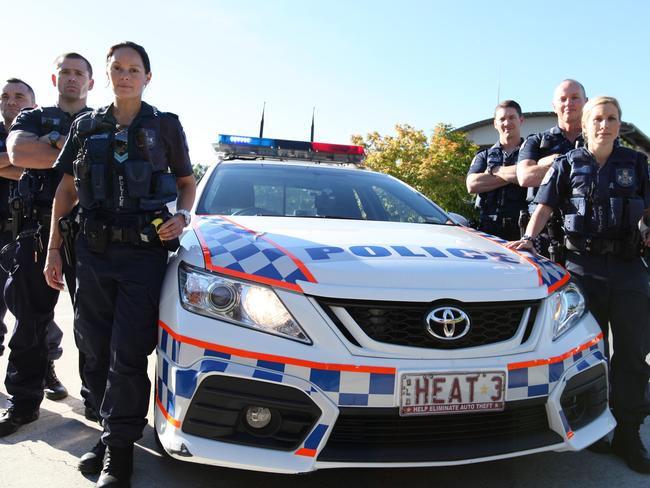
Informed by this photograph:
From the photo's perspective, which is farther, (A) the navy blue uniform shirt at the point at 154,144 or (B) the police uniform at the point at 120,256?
(A) the navy blue uniform shirt at the point at 154,144

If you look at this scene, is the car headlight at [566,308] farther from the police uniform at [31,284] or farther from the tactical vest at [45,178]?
the tactical vest at [45,178]

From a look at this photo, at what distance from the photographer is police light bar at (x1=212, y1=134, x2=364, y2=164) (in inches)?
179

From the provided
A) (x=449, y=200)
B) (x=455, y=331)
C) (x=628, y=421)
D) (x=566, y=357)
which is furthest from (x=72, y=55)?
(x=449, y=200)

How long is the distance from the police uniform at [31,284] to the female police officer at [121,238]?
1.88ft

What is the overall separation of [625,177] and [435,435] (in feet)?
5.32

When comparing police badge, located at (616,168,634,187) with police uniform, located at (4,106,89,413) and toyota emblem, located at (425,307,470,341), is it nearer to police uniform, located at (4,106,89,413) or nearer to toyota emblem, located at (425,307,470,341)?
toyota emblem, located at (425,307,470,341)

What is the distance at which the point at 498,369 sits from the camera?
2027mm

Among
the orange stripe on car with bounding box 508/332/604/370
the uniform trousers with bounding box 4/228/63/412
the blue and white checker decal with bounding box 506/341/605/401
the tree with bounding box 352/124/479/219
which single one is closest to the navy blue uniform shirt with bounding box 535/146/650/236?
the orange stripe on car with bounding box 508/332/604/370

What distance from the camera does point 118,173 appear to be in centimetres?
240

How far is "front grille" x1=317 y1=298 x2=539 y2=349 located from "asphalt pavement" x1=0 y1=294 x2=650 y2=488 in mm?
693

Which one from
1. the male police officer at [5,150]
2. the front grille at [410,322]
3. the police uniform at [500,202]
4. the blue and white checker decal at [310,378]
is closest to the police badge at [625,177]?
the front grille at [410,322]

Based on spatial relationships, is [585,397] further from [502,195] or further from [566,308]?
[502,195]

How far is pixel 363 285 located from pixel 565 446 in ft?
3.24

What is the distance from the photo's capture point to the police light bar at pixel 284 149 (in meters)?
4.54
